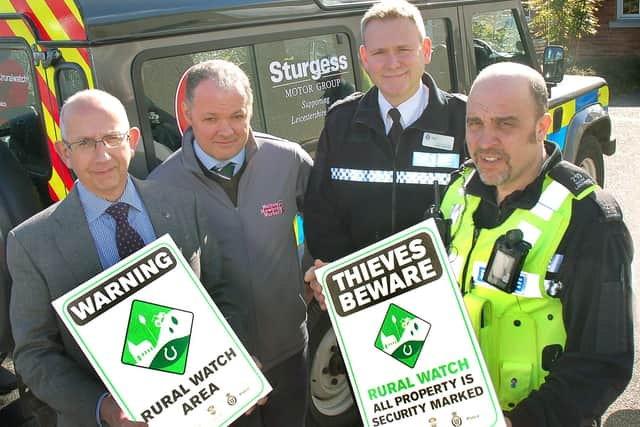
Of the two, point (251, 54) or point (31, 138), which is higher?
point (251, 54)

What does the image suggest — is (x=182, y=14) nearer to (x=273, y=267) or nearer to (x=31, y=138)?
(x=31, y=138)

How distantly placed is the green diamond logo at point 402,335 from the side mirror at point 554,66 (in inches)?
134

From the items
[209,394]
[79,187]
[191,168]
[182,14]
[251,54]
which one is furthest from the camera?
[251,54]

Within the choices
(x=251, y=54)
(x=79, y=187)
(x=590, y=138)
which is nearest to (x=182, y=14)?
(x=251, y=54)

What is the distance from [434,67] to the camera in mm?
3842

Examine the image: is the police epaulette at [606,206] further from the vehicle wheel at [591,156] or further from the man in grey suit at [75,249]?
the vehicle wheel at [591,156]

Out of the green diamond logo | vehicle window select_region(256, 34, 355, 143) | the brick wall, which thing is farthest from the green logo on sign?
the brick wall

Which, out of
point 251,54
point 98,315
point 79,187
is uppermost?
point 251,54

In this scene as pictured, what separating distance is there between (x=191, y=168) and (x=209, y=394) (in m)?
0.78

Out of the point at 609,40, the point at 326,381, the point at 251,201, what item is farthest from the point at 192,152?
the point at 609,40

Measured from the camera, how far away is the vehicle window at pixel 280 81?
2555mm

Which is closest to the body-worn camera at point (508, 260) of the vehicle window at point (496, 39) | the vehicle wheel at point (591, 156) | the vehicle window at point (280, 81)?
the vehicle window at point (280, 81)

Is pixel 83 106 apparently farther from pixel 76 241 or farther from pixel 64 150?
pixel 76 241

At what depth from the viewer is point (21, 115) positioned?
2.72m
